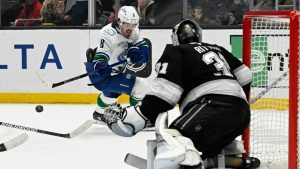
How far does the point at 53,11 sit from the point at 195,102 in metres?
4.57

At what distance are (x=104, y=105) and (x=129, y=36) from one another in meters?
0.54

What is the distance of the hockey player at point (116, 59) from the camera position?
470 cm

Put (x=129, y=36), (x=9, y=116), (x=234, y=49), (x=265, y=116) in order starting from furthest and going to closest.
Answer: (x=234, y=49) < (x=9, y=116) < (x=129, y=36) < (x=265, y=116)

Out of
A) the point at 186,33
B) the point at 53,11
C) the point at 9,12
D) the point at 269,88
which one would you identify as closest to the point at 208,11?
the point at 53,11

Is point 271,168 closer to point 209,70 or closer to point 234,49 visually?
point 209,70

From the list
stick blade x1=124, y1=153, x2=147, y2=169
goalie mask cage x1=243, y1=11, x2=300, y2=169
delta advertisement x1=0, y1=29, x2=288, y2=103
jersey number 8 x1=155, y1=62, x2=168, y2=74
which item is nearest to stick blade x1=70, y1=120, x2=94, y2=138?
goalie mask cage x1=243, y1=11, x2=300, y2=169

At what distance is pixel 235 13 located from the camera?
634cm

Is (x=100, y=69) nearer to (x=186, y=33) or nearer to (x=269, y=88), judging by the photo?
(x=269, y=88)

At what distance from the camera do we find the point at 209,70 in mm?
2367

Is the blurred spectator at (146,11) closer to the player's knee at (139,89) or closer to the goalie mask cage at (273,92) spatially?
the player's knee at (139,89)

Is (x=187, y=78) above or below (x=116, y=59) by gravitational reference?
above

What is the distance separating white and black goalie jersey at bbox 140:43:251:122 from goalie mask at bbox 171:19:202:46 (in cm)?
8

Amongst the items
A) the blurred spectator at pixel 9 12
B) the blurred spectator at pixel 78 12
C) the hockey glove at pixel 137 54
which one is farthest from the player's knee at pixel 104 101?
the blurred spectator at pixel 9 12

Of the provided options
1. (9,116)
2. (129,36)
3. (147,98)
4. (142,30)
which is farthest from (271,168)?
(142,30)
